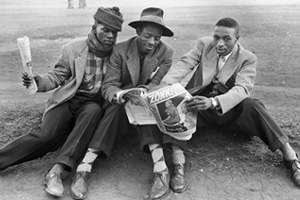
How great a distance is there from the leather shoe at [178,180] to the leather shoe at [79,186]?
75 cm

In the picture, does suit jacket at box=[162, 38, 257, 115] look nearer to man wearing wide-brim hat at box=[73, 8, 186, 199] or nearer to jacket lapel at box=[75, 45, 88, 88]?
man wearing wide-brim hat at box=[73, 8, 186, 199]

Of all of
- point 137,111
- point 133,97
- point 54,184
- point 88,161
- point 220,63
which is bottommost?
point 54,184

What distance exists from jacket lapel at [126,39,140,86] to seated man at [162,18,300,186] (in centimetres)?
29

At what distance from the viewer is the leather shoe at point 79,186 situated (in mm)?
2867

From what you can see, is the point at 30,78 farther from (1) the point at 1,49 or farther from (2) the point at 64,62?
(1) the point at 1,49

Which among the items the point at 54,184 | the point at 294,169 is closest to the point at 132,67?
the point at 54,184

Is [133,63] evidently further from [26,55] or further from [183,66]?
[26,55]

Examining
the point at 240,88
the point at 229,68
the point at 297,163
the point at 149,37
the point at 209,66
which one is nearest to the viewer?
the point at 297,163

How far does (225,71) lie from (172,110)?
0.90 meters

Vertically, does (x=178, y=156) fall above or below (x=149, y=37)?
below

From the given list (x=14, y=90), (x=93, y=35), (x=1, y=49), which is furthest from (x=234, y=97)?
(x=1, y=49)

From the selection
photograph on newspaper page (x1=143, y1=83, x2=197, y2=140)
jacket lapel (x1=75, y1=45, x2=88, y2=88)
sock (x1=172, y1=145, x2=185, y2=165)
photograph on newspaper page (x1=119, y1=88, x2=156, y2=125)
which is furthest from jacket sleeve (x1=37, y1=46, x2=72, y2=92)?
sock (x1=172, y1=145, x2=185, y2=165)

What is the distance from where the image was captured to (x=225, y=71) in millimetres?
3426

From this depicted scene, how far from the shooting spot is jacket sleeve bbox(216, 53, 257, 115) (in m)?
3.10
